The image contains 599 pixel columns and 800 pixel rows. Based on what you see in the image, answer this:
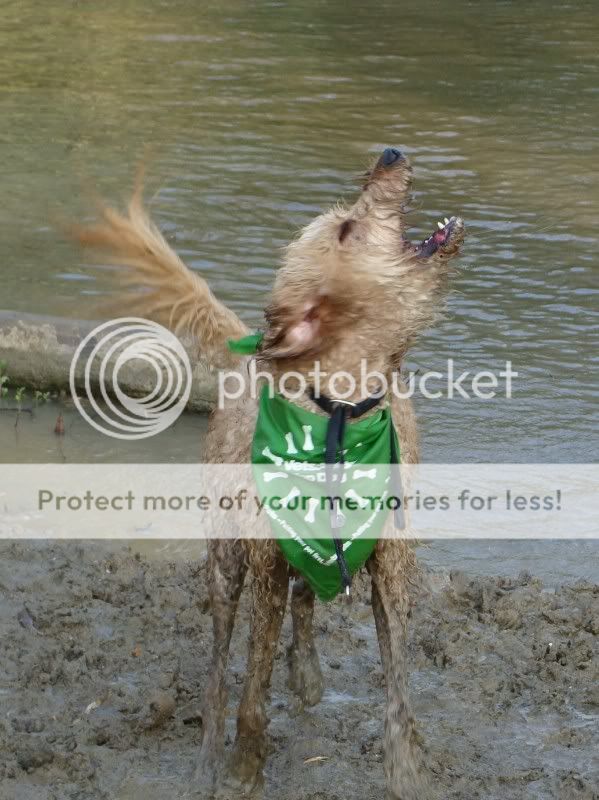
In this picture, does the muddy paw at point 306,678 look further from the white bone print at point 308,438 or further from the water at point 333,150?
the water at point 333,150

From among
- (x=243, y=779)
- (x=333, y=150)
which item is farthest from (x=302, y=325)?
(x=333, y=150)

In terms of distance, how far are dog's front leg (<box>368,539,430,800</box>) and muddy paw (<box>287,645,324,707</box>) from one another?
2.47 feet

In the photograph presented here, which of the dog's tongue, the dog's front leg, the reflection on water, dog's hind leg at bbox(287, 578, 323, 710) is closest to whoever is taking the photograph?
the dog's tongue

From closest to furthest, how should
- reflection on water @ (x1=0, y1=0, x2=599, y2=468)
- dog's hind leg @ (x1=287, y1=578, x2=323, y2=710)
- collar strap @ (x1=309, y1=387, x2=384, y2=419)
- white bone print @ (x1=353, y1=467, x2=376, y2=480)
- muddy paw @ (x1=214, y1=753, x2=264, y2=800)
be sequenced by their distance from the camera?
collar strap @ (x1=309, y1=387, x2=384, y2=419)
white bone print @ (x1=353, y1=467, x2=376, y2=480)
muddy paw @ (x1=214, y1=753, x2=264, y2=800)
dog's hind leg @ (x1=287, y1=578, x2=323, y2=710)
reflection on water @ (x1=0, y1=0, x2=599, y2=468)

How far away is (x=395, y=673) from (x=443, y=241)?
1.43 m

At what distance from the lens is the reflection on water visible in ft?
29.9

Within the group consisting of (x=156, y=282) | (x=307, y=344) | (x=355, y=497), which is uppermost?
(x=156, y=282)

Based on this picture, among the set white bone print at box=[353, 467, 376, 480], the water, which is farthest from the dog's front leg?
the water

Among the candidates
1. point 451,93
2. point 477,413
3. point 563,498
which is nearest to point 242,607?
point 563,498

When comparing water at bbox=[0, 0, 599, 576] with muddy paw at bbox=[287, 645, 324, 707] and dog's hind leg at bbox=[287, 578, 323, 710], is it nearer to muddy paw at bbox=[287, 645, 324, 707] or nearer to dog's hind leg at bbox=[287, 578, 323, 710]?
dog's hind leg at bbox=[287, 578, 323, 710]

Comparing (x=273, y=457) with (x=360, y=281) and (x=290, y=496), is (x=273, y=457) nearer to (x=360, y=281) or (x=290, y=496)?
(x=290, y=496)

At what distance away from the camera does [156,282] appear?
4.72 metres

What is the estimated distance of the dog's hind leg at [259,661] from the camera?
436cm

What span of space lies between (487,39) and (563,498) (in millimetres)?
13075
